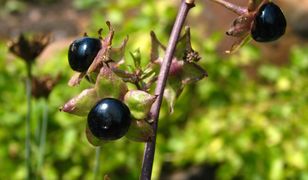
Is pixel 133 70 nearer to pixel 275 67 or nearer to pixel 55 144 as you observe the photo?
pixel 55 144

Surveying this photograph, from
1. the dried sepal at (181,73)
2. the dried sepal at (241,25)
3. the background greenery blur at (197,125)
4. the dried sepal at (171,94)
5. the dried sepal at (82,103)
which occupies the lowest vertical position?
the background greenery blur at (197,125)

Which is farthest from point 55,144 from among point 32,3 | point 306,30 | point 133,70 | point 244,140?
point 32,3

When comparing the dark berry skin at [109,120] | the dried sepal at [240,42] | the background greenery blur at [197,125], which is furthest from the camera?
the background greenery blur at [197,125]

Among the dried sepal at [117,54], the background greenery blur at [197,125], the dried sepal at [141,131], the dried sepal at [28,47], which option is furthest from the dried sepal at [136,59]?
the background greenery blur at [197,125]

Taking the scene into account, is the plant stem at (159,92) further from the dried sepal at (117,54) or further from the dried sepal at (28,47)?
the dried sepal at (28,47)

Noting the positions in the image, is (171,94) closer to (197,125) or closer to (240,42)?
(240,42)

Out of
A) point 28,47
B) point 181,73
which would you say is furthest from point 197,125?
point 181,73
